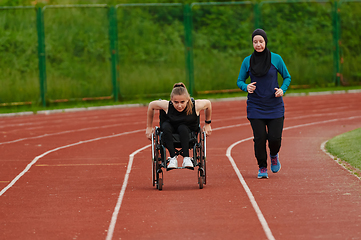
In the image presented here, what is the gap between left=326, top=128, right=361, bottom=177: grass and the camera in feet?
32.8

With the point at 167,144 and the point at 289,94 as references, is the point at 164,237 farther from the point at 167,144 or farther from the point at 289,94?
the point at 289,94

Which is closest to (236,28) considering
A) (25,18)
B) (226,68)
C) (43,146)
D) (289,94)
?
(226,68)

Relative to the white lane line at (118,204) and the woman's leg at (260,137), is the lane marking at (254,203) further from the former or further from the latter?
the white lane line at (118,204)

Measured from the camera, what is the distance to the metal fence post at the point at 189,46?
1001 inches

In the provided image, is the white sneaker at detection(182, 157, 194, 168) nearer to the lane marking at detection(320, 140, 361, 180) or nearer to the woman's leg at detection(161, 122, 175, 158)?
the woman's leg at detection(161, 122, 175, 158)

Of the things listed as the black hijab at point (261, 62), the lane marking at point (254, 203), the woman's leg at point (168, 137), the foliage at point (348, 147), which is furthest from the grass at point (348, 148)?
the woman's leg at point (168, 137)

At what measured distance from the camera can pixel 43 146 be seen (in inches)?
519

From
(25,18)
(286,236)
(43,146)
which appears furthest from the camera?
(25,18)

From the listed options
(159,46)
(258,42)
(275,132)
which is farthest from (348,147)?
(159,46)

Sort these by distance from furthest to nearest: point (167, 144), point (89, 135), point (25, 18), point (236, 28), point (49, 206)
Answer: point (236, 28)
point (25, 18)
point (89, 135)
point (167, 144)
point (49, 206)

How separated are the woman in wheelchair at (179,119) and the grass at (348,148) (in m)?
2.37

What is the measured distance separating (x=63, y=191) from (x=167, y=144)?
4.51 feet

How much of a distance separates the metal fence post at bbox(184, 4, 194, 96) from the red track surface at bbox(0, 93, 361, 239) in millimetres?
10554

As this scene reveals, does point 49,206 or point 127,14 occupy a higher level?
point 127,14
